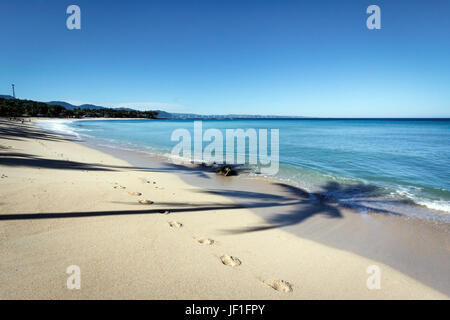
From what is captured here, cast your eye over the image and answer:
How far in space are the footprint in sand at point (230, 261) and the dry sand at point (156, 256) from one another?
2 centimetres

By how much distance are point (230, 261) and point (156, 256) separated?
1.40m

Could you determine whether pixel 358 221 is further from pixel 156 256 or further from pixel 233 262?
pixel 156 256

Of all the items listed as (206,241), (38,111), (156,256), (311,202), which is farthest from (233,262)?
(38,111)

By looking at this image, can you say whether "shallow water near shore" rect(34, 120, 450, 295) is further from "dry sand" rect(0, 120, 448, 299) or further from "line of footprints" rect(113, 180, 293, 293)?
"line of footprints" rect(113, 180, 293, 293)

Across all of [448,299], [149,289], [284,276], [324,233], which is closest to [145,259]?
[149,289]

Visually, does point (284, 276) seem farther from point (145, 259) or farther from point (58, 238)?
point (58, 238)

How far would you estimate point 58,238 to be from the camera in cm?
405

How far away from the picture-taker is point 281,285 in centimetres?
339

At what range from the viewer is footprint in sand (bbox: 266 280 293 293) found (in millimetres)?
3320

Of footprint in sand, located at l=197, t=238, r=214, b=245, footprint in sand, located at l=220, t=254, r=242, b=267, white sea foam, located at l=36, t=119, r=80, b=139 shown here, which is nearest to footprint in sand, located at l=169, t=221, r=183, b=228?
footprint in sand, located at l=197, t=238, r=214, b=245

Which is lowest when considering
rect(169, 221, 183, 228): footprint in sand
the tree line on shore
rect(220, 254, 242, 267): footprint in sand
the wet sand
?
the wet sand

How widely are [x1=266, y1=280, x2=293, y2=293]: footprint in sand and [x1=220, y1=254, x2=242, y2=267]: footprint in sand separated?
71 centimetres
